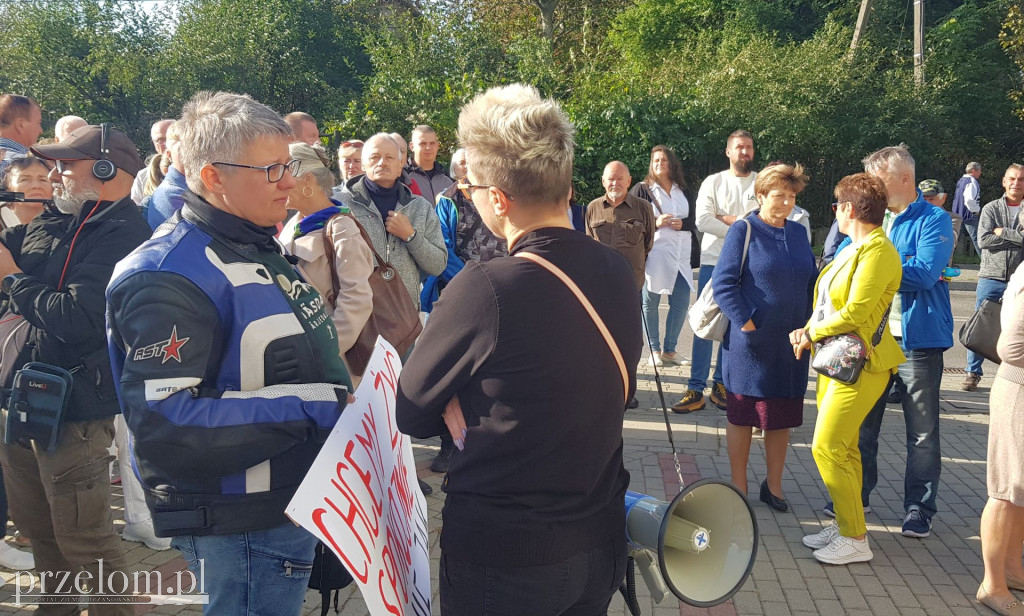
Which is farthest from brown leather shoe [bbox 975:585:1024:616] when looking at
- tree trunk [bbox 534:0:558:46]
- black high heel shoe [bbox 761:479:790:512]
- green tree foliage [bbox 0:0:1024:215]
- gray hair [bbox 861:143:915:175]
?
tree trunk [bbox 534:0:558:46]

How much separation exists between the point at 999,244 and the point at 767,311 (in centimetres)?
423

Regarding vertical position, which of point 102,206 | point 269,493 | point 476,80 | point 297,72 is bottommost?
point 269,493

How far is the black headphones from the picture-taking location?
2.99 m

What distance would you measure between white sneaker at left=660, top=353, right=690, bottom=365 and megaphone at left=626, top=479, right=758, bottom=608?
5.91 meters

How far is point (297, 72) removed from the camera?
90.8 feet

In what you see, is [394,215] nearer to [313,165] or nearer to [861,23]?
[313,165]

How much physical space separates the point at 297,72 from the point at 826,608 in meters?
27.4

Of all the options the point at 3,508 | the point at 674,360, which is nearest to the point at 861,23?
the point at 674,360

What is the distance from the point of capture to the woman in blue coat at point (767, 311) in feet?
14.7

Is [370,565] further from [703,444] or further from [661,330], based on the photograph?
[661,330]

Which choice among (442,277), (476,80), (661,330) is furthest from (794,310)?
(476,80)

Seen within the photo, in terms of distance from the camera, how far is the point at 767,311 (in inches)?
177

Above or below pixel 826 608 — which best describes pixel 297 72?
above

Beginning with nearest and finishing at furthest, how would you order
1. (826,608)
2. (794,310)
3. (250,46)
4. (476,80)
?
1. (826,608)
2. (794,310)
3. (476,80)
4. (250,46)
